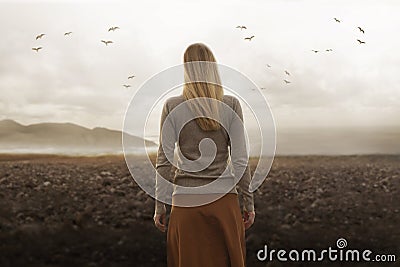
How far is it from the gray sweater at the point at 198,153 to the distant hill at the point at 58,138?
3.51ft

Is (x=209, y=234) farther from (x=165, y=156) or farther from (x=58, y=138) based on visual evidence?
(x=58, y=138)

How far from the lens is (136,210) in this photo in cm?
332

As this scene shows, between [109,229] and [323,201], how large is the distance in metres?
1.15

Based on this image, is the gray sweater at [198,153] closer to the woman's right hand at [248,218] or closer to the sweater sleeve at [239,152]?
the sweater sleeve at [239,152]

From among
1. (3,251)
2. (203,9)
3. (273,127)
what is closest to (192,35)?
(203,9)

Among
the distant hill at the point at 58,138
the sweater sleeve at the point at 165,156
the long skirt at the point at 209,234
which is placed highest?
the distant hill at the point at 58,138

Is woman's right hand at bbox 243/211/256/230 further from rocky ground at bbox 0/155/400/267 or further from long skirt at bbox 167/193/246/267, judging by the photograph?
rocky ground at bbox 0/155/400/267

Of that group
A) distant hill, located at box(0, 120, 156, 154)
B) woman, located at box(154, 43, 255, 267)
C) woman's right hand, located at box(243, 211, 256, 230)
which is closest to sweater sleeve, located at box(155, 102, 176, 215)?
woman, located at box(154, 43, 255, 267)

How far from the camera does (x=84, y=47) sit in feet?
10.9

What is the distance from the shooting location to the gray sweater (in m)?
2.20

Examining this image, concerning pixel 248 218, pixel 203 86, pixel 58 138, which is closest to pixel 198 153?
pixel 203 86

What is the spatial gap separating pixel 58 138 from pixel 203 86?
1.34 meters

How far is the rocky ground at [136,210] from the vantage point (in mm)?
3289

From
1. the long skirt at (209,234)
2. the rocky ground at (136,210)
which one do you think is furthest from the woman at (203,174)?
the rocky ground at (136,210)
